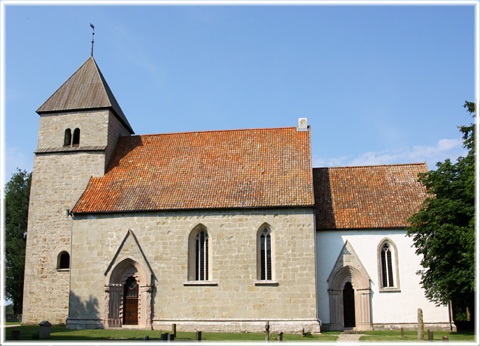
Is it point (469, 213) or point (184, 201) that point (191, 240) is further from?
point (469, 213)

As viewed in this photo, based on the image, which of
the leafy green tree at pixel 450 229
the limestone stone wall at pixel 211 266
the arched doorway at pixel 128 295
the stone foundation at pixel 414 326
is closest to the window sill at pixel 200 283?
the limestone stone wall at pixel 211 266

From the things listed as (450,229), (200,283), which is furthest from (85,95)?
(450,229)

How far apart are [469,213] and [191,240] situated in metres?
14.8

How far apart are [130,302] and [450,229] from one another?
58.1 ft

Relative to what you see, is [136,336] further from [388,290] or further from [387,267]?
[387,267]

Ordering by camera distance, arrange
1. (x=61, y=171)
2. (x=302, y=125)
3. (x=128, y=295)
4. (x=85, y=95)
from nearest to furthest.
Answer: (x=128, y=295), (x=61, y=171), (x=302, y=125), (x=85, y=95)

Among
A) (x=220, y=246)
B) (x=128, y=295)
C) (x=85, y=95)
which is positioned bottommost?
(x=128, y=295)

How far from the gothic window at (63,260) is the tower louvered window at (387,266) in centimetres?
1867

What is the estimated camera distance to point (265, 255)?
27031mm

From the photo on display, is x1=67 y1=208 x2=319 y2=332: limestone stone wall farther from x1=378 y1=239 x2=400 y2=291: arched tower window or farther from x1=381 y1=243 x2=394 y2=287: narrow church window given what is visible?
x1=381 y1=243 x2=394 y2=287: narrow church window

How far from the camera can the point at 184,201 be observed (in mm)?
27938

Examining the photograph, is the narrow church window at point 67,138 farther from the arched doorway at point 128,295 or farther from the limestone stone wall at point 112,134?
the arched doorway at point 128,295

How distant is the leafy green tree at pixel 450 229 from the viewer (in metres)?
23.7

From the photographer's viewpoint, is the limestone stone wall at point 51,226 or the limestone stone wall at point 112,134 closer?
the limestone stone wall at point 51,226
